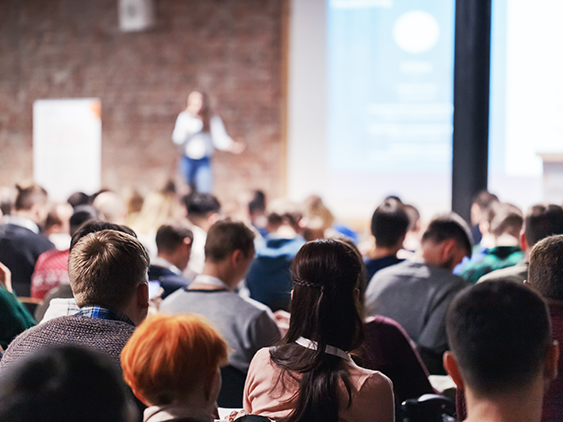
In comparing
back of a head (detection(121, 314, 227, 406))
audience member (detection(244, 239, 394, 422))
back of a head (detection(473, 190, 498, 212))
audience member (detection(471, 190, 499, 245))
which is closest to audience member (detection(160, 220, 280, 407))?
audience member (detection(244, 239, 394, 422))

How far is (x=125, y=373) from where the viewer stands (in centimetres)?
113

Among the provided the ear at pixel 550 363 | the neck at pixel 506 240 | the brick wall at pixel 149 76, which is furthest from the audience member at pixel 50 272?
the brick wall at pixel 149 76

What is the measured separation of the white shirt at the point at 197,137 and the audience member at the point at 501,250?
4654 millimetres

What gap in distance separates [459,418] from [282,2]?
281 inches

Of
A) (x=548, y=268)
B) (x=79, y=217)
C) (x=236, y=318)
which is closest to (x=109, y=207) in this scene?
(x=79, y=217)

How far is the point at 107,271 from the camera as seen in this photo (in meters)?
1.64

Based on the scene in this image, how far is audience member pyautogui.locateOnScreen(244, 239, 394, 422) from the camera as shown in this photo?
4.60 feet

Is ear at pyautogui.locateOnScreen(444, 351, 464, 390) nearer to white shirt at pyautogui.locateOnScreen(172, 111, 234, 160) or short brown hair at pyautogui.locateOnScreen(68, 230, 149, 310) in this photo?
short brown hair at pyautogui.locateOnScreen(68, 230, 149, 310)

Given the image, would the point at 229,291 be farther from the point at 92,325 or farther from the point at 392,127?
the point at 392,127

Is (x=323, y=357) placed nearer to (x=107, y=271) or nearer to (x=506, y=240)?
(x=107, y=271)

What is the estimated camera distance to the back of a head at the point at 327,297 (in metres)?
1.47

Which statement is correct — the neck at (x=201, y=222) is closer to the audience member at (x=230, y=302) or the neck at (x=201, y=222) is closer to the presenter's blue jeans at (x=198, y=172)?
the audience member at (x=230, y=302)

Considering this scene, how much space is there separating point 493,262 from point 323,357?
182 centimetres

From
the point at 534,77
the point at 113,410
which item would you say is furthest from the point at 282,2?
the point at 113,410
